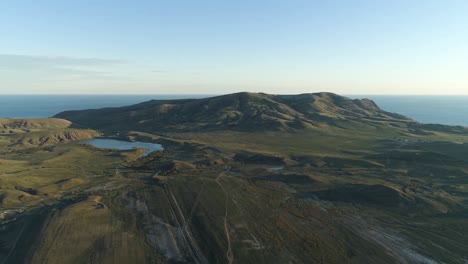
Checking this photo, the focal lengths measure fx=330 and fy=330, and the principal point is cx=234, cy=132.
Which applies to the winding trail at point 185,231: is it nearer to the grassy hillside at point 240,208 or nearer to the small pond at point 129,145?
the grassy hillside at point 240,208

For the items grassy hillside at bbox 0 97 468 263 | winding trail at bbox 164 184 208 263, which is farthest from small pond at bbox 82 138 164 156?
winding trail at bbox 164 184 208 263

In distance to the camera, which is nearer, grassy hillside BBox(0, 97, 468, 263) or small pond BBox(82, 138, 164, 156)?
grassy hillside BBox(0, 97, 468, 263)

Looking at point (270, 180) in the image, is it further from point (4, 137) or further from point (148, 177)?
point (4, 137)

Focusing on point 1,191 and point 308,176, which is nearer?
point 1,191

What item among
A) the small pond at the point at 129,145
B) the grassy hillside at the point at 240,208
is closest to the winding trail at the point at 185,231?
the grassy hillside at the point at 240,208

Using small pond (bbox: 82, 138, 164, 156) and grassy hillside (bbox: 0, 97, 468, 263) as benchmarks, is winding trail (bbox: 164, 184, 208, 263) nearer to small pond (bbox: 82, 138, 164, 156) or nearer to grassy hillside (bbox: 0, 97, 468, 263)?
grassy hillside (bbox: 0, 97, 468, 263)

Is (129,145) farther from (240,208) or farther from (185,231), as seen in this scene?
(185,231)

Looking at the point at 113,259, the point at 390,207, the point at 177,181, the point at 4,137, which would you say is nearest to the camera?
the point at 113,259

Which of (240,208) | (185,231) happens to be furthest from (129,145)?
Result: (185,231)

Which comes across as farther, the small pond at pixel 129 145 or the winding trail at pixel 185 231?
the small pond at pixel 129 145

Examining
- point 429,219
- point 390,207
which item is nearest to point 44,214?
point 390,207

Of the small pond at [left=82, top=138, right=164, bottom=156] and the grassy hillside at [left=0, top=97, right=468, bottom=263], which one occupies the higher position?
the grassy hillside at [left=0, top=97, right=468, bottom=263]
